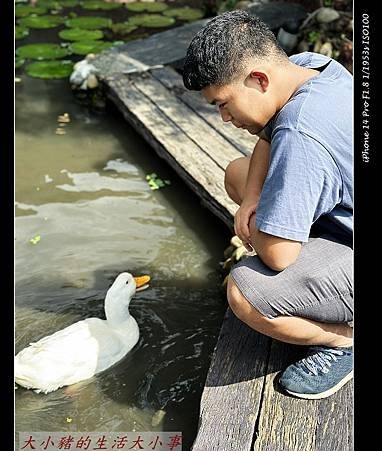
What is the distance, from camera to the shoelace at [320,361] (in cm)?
257

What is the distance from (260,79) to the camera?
7.75 feet

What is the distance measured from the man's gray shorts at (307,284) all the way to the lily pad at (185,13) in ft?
16.2

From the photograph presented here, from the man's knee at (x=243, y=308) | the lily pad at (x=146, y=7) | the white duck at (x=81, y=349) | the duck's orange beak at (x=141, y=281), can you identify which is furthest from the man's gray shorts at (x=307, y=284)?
the lily pad at (x=146, y=7)

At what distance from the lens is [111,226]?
4.07 meters

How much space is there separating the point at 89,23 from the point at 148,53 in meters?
1.40

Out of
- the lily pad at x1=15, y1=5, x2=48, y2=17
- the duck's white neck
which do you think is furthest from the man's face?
the lily pad at x1=15, y1=5, x2=48, y2=17

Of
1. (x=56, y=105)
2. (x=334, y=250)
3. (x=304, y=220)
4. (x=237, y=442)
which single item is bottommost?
(x=56, y=105)

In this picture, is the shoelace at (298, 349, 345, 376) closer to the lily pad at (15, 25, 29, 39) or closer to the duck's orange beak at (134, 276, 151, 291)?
the duck's orange beak at (134, 276, 151, 291)

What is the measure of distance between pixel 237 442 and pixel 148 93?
314 centimetres

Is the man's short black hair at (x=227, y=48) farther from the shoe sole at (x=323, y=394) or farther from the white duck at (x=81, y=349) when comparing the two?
the white duck at (x=81, y=349)

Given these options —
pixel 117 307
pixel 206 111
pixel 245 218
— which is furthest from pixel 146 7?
pixel 245 218

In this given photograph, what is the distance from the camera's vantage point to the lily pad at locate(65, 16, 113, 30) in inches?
269
